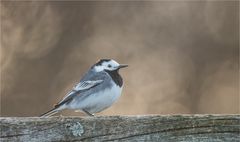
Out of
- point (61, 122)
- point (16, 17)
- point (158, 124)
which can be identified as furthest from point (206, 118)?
point (16, 17)

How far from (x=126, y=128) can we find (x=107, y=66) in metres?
3.87

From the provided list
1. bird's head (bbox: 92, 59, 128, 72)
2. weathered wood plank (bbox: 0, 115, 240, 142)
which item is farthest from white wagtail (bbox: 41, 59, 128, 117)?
weathered wood plank (bbox: 0, 115, 240, 142)

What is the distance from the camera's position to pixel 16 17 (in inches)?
346

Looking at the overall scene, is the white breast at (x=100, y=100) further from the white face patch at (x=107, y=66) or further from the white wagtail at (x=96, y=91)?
the white face patch at (x=107, y=66)

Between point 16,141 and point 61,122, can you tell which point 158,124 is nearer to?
point 61,122

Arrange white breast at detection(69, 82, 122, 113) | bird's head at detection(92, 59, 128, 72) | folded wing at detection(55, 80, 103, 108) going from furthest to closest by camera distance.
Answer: bird's head at detection(92, 59, 128, 72) → folded wing at detection(55, 80, 103, 108) → white breast at detection(69, 82, 122, 113)

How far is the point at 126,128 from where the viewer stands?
2.30m

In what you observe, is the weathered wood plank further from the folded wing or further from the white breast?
the folded wing

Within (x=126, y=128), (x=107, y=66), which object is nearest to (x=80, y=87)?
(x=107, y=66)

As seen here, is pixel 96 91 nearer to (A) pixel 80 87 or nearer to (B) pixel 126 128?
(A) pixel 80 87

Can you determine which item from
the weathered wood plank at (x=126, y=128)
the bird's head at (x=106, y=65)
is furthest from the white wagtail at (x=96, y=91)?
the weathered wood plank at (x=126, y=128)

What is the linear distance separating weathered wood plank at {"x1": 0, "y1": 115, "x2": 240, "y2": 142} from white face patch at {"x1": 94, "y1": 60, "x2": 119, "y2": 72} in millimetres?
3767

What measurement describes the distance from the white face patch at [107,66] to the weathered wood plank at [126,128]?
12.4 ft

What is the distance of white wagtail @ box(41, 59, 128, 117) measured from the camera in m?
5.05
